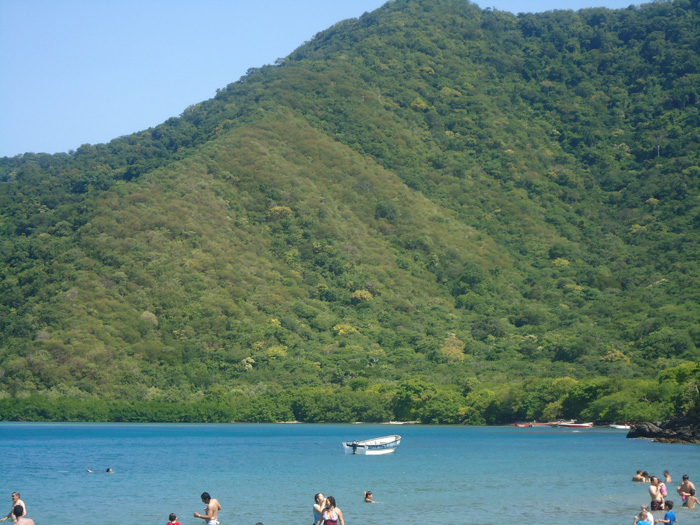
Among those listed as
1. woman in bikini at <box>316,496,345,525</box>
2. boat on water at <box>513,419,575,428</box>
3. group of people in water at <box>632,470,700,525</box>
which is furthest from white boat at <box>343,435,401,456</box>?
woman in bikini at <box>316,496,345,525</box>

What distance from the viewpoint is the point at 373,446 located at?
80.0 m

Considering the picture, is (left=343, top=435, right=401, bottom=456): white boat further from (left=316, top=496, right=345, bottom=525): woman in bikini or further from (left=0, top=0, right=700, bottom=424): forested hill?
(left=316, top=496, right=345, bottom=525): woman in bikini

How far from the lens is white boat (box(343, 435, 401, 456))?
261ft

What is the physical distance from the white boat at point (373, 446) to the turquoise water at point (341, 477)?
1374 millimetres

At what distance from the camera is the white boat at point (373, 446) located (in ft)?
261

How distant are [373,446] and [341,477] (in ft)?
63.2

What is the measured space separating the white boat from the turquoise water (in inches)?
54.1

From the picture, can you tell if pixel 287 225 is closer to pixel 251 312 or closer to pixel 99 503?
pixel 251 312

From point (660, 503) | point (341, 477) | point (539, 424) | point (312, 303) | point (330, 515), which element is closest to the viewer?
point (330, 515)

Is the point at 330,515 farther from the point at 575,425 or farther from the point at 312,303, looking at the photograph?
the point at 312,303

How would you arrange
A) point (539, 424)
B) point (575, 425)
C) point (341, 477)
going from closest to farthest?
point (341, 477), point (575, 425), point (539, 424)

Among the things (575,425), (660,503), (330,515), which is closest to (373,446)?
(575,425)

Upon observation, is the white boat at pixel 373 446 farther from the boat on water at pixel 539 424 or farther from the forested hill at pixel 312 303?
the boat on water at pixel 539 424

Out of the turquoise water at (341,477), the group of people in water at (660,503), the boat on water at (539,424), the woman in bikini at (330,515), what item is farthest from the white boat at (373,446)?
the woman in bikini at (330,515)
